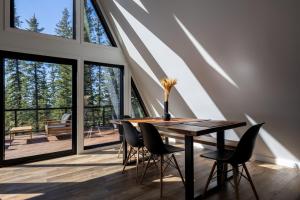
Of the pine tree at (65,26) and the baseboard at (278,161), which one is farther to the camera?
the pine tree at (65,26)

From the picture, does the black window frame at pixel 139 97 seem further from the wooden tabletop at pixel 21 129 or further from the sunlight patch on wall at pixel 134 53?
the wooden tabletop at pixel 21 129

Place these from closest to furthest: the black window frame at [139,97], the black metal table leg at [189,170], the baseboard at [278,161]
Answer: the black metal table leg at [189,170] < the baseboard at [278,161] < the black window frame at [139,97]

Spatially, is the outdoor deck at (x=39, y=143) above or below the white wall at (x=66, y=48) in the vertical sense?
below

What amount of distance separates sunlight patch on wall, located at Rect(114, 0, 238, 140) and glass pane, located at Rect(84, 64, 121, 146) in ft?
4.35

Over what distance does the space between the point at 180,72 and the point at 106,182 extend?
2.31 meters

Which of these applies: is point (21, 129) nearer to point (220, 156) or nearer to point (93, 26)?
point (93, 26)

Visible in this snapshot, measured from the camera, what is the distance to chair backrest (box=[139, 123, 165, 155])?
2912 millimetres

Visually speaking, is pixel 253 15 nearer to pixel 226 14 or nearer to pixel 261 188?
pixel 226 14

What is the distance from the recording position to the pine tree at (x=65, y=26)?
4.57 m

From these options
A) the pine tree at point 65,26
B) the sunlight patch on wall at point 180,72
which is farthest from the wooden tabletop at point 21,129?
the sunlight patch on wall at point 180,72

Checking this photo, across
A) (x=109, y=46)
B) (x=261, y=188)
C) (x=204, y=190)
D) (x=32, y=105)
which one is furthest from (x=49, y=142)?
(x=261, y=188)

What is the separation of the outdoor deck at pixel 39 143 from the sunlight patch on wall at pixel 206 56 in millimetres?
2920

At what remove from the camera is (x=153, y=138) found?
116 inches

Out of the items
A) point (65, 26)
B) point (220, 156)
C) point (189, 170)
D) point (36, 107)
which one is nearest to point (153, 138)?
point (189, 170)
